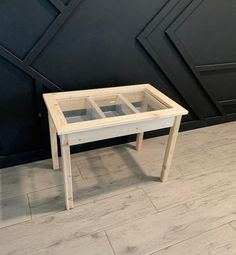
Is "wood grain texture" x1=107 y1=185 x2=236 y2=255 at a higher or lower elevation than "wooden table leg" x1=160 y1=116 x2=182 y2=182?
lower

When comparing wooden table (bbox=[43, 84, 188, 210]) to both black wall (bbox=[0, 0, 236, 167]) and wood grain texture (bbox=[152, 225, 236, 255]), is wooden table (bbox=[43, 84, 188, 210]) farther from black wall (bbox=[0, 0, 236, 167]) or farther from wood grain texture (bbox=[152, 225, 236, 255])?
wood grain texture (bbox=[152, 225, 236, 255])

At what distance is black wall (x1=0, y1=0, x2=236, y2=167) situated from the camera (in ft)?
4.71

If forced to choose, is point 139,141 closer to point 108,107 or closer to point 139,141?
point 139,141

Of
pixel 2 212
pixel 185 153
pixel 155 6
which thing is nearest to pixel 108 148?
pixel 185 153

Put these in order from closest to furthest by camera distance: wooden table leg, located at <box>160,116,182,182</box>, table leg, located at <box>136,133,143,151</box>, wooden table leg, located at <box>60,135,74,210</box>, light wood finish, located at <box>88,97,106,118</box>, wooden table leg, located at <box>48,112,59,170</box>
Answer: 1. wooden table leg, located at <box>60,135,74,210</box>
2. light wood finish, located at <box>88,97,106,118</box>
3. wooden table leg, located at <box>160,116,182,182</box>
4. wooden table leg, located at <box>48,112,59,170</box>
5. table leg, located at <box>136,133,143,151</box>

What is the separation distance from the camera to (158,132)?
2.23 metres

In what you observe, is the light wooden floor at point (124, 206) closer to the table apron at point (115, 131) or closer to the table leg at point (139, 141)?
the table leg at point (139, 141)

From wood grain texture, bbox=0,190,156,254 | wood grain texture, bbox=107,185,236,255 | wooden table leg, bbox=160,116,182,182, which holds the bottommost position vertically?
wood grain texture, bbox=0,190,156,254

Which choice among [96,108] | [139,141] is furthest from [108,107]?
[139,141]

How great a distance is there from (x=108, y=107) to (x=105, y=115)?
16 cm

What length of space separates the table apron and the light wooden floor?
1.59 ft

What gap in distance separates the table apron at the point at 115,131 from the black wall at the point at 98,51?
0.59 m

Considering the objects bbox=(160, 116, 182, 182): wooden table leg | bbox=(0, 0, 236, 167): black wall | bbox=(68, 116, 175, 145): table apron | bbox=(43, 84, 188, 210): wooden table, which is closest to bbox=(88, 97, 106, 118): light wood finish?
bbox=(43, 84, 188, 210): wooden table

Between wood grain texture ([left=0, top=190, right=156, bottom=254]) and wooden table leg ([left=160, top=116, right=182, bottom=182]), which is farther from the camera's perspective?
wooden table leg ([left=160, top=116, right=182, bottom=182])
